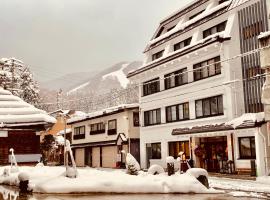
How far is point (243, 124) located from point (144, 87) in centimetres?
1595

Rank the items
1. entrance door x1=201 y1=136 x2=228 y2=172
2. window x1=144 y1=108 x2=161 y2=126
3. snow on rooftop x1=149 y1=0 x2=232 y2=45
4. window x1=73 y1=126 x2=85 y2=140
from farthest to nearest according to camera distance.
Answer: window x1=73 y1=126 x2=85 y2=140 < window x1=144 y1=108 x2=161 y2=126 < snow on rooftop x1=149 y1=0 x2=232 y2=45 < entrance door x1=201 y1=136 x2=228 y2=172

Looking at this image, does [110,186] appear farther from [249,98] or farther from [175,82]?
[175,82]

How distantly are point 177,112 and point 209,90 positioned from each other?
4.98m

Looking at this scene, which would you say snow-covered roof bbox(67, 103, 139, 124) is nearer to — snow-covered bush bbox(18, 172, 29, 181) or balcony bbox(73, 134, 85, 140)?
balcony bbox(73, 134, 85, 140)

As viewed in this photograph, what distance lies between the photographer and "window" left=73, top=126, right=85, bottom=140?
160 ft

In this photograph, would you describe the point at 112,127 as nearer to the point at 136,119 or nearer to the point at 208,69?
the point at 136,119

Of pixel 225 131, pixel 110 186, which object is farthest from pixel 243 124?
pixel 110 186

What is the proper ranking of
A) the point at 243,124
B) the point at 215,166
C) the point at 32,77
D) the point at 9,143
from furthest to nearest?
the point at 32,77 < the point at 215,166 < the point at 9,143 < the point at 243,124

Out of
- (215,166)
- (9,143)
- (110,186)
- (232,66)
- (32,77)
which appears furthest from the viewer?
(32,77)

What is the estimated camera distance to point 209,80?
28.8m

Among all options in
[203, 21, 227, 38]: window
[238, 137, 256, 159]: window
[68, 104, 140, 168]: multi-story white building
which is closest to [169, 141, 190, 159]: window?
[68, 104, 140, 168]: multi-story white building

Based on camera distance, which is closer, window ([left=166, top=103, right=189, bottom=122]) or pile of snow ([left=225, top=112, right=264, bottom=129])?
pile of snow ([left=225, top=112, right=264, bottom=129])

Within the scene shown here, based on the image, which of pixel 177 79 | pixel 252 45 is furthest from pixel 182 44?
pixel 252 45

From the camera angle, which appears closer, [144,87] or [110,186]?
[110,186]
